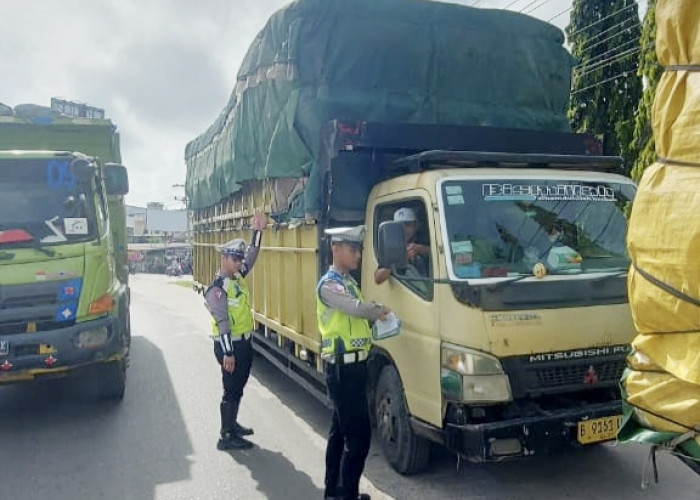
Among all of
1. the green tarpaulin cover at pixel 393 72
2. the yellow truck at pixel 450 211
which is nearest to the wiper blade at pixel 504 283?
the yellow truck at pixel 450 211

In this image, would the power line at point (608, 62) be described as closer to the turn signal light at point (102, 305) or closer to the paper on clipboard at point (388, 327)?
the turn signal light at point (102, 305)

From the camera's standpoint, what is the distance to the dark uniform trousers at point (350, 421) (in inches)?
145

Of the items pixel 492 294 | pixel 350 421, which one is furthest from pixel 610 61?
pixel 350 421

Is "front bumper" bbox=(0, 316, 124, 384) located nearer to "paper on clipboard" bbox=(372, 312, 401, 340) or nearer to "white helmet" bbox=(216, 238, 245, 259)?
"white helmet" bbox=(216, 238, 245, 259)

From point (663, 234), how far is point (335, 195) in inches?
113

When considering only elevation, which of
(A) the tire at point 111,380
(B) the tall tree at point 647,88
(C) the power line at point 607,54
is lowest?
(A) the tire at point 111,380

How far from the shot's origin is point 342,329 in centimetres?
377

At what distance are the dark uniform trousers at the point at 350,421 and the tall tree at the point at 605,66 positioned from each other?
16075 millimetres

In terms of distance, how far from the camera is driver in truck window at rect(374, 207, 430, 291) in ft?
13.6

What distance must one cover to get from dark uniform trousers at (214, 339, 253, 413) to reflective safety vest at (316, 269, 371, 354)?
152 cm

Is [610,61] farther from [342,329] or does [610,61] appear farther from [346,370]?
[346,370]

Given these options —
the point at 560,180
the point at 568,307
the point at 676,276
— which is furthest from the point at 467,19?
the point at 676,276

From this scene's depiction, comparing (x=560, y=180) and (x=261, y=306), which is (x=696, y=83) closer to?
(x=560, y=180)

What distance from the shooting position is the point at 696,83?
7.25ft
